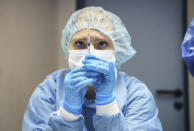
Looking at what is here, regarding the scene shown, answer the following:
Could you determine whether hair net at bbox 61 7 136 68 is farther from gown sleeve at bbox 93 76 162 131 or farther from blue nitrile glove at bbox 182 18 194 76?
blue nitrile glove at bbox 182 18 194 76

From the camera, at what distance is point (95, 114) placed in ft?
2.63

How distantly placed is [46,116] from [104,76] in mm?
348

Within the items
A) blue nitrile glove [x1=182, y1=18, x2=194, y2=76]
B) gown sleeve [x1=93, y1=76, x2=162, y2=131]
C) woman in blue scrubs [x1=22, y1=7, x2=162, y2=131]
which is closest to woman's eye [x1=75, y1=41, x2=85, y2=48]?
woman in blue scrubs [x1=22, y1=7, x2=162, y2=131]

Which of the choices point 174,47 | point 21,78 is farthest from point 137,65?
point 21,78

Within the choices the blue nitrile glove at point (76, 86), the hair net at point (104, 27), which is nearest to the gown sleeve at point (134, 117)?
the blue nitrile glove at point (76, 86)

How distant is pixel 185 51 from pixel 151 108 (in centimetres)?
31

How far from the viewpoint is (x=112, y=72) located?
0.75m

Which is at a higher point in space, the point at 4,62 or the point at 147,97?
the point at 4,62

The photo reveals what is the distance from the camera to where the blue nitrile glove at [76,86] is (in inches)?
29.4

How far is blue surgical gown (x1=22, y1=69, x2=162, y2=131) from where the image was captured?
770 mm

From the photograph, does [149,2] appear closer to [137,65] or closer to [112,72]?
[137,65]

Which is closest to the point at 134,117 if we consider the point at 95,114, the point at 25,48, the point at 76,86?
the point at 95,114

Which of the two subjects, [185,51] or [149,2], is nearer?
[185,51]

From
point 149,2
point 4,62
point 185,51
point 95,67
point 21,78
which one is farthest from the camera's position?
point 149,2
